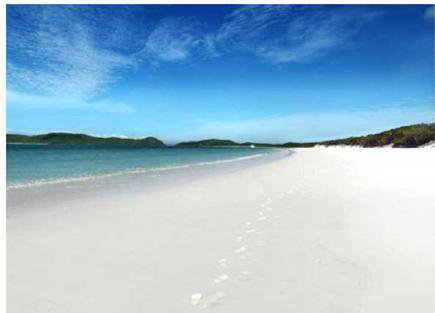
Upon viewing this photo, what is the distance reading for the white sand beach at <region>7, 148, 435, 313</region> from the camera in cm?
380

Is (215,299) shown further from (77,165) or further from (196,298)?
(77,165)

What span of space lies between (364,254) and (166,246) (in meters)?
3.03

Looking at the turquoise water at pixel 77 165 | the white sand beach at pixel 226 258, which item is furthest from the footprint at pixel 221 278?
the turquoise water at pixel 77 165

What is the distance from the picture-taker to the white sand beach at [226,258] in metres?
3.80

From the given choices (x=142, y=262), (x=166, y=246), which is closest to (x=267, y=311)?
(x=142, y=262)

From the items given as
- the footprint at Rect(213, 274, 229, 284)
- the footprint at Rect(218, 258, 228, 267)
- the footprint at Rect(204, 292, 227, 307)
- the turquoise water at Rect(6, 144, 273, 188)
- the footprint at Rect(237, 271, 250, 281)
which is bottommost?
the footprint at Rect(204, 292, 227, 307)

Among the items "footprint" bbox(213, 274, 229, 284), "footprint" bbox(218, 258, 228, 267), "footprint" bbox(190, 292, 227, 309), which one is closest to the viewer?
"footprint" bbox(190, 292, 227, 309)

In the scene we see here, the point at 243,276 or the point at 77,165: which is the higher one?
the point at 77,165

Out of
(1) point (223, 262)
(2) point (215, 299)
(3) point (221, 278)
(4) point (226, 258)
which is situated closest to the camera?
(2) point (215, 299)

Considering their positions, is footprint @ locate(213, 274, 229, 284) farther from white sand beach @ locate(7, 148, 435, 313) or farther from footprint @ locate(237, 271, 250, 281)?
footprint @ locate(237, 271, 250, 281)

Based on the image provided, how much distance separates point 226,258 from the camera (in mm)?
5039

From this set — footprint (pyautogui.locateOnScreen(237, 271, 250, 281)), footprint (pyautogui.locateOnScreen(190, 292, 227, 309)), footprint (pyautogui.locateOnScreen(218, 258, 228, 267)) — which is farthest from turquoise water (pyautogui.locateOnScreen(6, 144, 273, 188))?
footprint (pyautogui.locateOnScreen(190, 292, 227, 309))

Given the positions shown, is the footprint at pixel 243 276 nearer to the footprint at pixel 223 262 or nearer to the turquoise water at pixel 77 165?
the footprint at pixel 223 262

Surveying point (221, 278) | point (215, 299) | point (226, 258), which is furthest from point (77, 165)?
point (215, 299)
